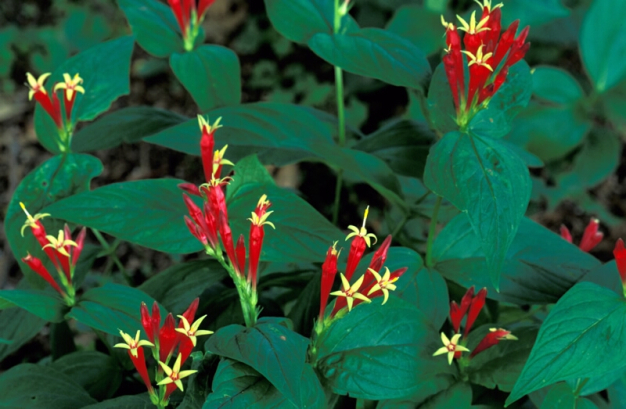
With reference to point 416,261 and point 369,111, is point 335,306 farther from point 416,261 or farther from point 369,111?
point 369,111

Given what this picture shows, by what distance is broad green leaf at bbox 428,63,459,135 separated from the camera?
93 centimetres

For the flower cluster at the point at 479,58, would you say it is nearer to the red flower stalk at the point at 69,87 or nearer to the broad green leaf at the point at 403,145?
the broad green leaf at the point at 403,145

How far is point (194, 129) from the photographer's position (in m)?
1.04

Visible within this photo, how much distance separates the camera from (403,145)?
116cm

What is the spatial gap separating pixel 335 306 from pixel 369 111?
1.68 meters

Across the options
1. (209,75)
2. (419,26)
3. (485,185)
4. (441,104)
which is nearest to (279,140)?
(209,75)

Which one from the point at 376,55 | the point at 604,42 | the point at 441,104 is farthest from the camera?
the point at 604,42

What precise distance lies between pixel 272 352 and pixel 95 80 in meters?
0.65

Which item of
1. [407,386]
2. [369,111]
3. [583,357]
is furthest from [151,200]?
[369,111]

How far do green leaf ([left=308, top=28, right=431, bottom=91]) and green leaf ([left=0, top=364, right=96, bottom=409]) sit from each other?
59 cm

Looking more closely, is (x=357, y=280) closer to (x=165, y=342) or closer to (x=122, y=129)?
(x=165, y=342)

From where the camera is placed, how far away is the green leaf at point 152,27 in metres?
1.19

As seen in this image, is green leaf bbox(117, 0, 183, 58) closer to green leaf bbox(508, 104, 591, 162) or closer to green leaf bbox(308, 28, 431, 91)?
green leaf bbox(308, 28, 431, 91)

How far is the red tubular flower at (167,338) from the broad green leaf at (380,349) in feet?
0.58
